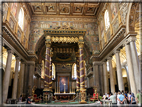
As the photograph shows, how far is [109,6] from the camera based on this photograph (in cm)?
1675

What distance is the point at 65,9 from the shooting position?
2100cm

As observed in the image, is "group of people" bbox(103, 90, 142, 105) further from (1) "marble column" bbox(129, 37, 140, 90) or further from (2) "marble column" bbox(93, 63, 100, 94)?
(2) "marble column" bbox(93, 63, 100, 94)

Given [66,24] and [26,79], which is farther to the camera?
[66,24]

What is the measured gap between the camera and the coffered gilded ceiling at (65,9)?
Result: 64.0 ft

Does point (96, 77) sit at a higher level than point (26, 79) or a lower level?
higher

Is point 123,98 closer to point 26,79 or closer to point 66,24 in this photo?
point 26,79

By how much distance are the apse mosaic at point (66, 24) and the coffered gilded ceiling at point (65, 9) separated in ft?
5.03

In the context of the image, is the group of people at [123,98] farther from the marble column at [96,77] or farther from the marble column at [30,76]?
the marble column at [30,76]


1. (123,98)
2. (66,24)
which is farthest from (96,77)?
(123,98)

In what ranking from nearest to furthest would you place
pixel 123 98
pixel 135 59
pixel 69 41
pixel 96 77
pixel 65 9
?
1. pixel 123 98
2. pixel 135 59
3. pixel 69 41
4. pixel 96 77
5. pixel 65 9

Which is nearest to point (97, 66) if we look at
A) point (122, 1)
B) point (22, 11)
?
point (122, 1)

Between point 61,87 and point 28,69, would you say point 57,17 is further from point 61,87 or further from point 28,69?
point 61,87

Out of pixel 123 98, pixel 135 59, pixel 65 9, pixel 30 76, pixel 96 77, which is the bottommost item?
pixel 123 98

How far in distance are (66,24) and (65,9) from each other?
7.75 feet
